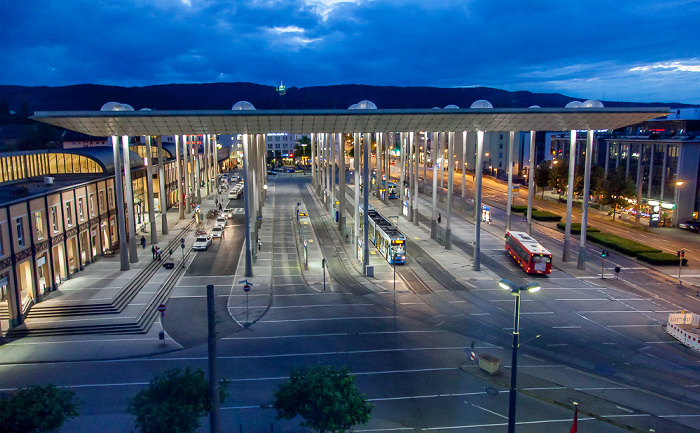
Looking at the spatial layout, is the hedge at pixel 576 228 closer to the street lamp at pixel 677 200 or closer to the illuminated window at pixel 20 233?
the street lamp at pixel 677 200

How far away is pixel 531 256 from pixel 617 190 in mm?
30310

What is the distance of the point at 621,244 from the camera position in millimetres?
45875

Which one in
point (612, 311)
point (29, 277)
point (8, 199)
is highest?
point (8, 199)

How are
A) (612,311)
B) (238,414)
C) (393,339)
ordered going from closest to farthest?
(238,414) < (393,339) < (612,311)

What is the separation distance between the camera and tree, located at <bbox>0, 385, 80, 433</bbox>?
12.7 meters

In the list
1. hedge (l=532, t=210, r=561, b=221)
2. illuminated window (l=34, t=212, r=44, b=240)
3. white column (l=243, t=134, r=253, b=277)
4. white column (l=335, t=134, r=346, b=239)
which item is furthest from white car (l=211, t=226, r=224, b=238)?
hedge (l=532, t=210, r=561, b=221)

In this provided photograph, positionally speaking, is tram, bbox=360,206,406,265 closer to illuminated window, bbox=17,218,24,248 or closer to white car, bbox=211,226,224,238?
white car, bbox=211,226,224,238

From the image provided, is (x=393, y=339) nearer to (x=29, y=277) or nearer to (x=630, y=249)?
(x=29, y=277)

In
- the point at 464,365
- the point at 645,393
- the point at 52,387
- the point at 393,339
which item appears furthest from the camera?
the point at 393,339

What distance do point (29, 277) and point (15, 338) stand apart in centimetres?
466

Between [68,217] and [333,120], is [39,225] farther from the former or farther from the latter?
[333,120]

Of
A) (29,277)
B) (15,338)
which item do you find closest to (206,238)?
(29,277)

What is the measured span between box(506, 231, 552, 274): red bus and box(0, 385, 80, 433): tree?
3300cm

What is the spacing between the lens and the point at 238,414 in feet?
59.8
